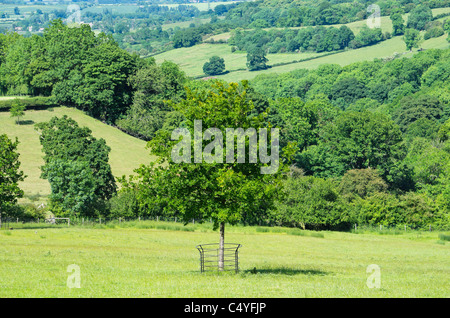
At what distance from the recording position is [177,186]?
3969cm

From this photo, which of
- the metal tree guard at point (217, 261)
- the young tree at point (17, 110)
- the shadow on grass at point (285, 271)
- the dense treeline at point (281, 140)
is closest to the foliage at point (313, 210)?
the dense treeline at point (281, 140)

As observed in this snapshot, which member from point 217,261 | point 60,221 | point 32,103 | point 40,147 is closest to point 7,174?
point 60,221

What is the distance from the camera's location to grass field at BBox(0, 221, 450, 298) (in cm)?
3206

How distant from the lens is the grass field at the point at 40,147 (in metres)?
119

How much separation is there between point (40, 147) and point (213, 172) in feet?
341

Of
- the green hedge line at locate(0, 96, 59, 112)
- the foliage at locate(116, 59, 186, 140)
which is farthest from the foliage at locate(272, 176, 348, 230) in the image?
the green hedge line at locate(0, 96, 59, 112)

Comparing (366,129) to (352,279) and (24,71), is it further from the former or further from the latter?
(352,279)

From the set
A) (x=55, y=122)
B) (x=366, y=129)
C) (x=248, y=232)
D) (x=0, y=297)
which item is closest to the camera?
(x=0, y=297)

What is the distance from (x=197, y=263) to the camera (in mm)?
49219

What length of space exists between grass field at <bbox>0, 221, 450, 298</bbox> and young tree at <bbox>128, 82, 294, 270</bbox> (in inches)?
152

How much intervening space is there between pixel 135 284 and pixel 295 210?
224ft

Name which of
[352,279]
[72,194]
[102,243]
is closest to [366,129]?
[72,194]

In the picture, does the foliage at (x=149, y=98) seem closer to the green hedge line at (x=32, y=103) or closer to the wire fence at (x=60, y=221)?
the green hedge line at (x=32, y=103)

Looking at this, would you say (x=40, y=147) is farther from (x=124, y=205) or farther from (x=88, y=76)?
(x=124, y=205)
